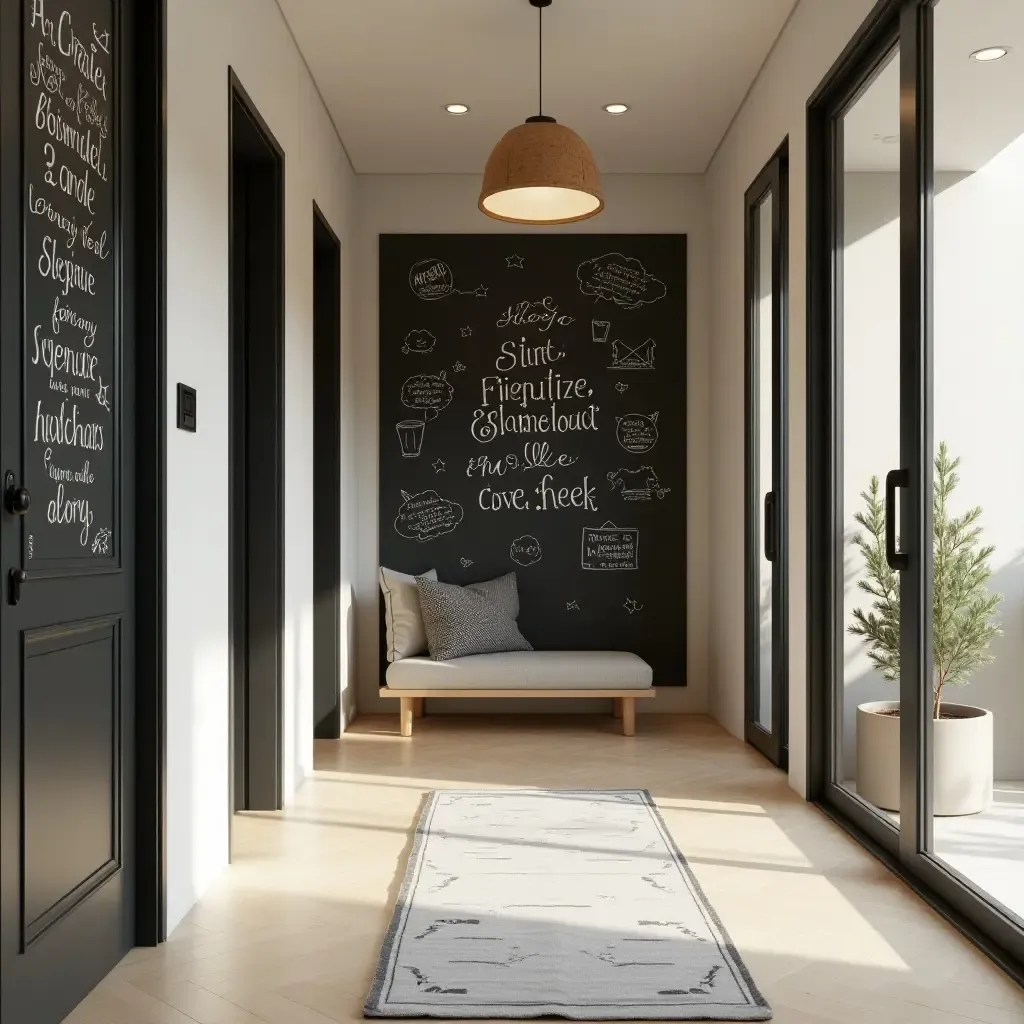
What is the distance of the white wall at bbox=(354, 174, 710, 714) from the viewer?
6.23 meters

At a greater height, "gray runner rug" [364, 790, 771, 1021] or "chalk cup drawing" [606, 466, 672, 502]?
"chalk cup drawing" [606, 466, 672, 502]

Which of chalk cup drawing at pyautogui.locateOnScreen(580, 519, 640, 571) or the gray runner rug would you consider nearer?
the gray runner rug

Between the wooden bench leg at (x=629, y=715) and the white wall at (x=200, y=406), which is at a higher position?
the white wall at (x=200, y=406)

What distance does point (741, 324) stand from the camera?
543cm

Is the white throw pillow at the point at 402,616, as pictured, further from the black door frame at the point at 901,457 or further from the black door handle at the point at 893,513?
the black door handle at the point at 893,513

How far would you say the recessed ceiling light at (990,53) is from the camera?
8.95 ft

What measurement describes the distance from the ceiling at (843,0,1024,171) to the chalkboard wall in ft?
10.7

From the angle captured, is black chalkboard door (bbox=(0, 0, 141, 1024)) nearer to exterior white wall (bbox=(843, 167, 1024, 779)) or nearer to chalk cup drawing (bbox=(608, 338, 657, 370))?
exterior white wall (bbox=(843, 167, 1024, 779))

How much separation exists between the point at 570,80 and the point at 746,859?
11.2ft

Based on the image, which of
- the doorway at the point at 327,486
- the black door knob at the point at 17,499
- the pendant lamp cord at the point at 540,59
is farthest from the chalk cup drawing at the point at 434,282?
→ the black door knob at the point at 17,499

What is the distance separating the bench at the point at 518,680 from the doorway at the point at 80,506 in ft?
9.37

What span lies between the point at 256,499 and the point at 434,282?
2.57 meters

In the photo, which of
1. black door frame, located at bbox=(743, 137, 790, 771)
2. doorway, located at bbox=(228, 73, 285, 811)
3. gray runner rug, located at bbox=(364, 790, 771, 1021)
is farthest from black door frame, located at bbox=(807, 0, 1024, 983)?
doorway, located at bbox=(228, 73, 285, 811)

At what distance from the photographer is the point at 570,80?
4.96 m
